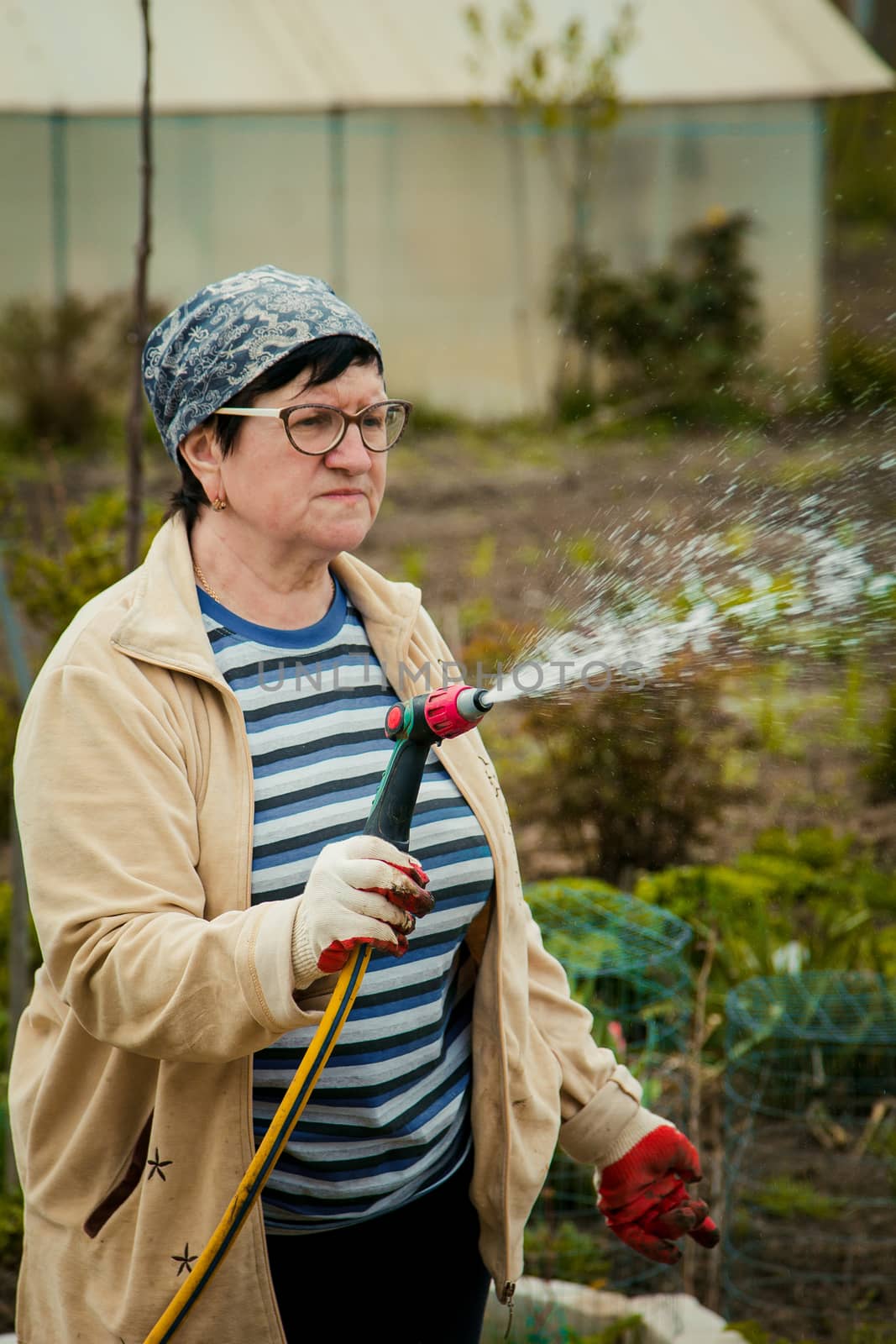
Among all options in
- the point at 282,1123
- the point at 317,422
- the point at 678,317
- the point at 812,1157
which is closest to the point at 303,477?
the point at 317,422

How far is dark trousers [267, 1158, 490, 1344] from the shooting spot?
6.89 ft

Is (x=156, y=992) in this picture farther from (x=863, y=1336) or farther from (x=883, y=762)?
(x=883, y=762)

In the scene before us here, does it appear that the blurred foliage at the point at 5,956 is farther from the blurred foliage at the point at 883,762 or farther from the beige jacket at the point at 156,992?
the blurred foliage at the point at 883,762

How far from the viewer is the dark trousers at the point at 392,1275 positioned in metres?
2.10

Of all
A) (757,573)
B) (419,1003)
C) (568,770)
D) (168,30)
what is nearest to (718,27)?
(168,30)

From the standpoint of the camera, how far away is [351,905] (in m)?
1.67

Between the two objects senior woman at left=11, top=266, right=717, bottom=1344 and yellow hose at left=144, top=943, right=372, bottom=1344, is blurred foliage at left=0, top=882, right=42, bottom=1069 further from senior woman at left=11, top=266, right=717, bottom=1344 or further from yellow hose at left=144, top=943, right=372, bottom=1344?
yellow hose at left=144, top=943, right=372, bottom=1344

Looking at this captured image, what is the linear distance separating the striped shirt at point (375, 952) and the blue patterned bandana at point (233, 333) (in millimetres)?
308

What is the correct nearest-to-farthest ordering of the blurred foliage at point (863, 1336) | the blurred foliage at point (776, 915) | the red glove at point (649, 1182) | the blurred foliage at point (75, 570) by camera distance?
1. the red glove at point (649, 1182)
2. the blurred foliage at point (863, 1336)
3. the blurred foliage at point (75, 570)
4. the blurred foliage at point (776, 915)

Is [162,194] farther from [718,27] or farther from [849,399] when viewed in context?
[849,399]

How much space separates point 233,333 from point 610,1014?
2.46 meters

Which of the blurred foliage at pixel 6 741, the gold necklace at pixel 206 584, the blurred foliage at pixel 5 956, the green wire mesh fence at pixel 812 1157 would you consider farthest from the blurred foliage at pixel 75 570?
the green wire mesh fence at pixel 812 1157

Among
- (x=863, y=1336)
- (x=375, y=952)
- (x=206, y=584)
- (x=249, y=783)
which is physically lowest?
(x=863, y=1336)

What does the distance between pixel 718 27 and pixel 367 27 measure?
314 centimetres
